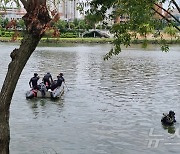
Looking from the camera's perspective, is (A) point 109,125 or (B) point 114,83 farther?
(B) point 114,83

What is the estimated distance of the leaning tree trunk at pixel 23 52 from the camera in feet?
27.2

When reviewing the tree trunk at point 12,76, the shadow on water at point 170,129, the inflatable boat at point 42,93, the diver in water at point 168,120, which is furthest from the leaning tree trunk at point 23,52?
the inflatable boat at point 42,93

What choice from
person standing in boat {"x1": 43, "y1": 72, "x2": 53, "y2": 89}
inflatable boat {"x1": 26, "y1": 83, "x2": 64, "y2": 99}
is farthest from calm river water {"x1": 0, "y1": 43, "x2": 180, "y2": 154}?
person standing in boat {"x1": 43, "y1": 72, "x2": 53, "y2": 89}

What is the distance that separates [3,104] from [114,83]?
28.2 metres

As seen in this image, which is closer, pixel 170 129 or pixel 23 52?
pixel 23 52

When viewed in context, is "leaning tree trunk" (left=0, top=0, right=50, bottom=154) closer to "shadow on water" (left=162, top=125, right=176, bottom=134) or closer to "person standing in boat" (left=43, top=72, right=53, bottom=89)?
"shadow on water" (left=162, top=125, right=176, bottom=134)

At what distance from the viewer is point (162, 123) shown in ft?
70.0

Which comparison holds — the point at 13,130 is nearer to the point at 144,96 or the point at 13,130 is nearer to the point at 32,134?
the point at 32,134

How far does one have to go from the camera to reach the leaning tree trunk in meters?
8.29

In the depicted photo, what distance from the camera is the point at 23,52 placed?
341 inches

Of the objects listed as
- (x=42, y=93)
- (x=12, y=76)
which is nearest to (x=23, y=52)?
(x=12, y=76)

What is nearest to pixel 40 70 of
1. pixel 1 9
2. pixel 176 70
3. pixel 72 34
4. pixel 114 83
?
pixel 114 83

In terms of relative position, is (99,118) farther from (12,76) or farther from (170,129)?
(12,76)

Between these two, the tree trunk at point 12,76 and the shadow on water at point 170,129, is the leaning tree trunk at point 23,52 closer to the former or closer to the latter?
the tree trunk at point 12,76
